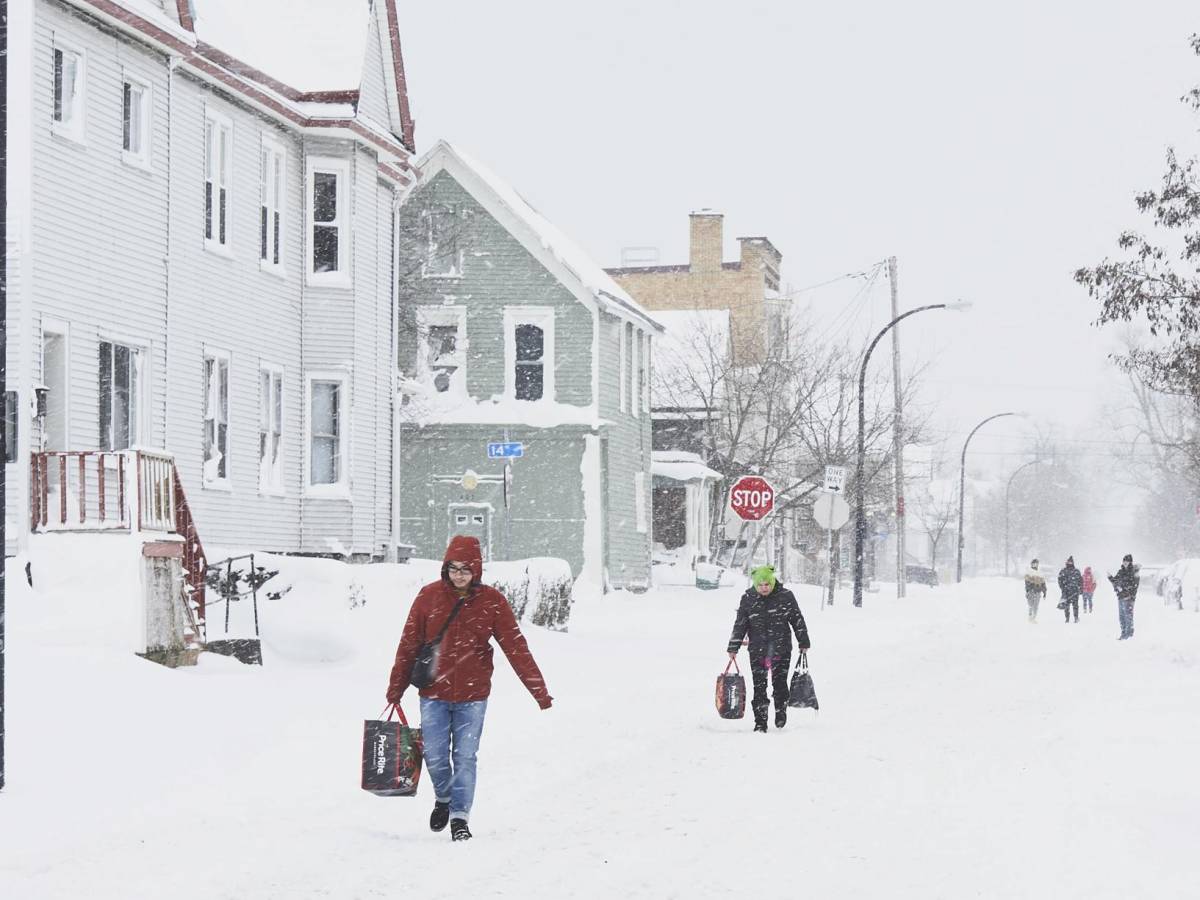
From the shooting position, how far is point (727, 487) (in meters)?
53.8

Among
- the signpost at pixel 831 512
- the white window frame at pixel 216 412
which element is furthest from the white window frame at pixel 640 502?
the white window frame at pixel 216 412

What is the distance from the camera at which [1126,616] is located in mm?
35438

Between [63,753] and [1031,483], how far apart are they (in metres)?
150

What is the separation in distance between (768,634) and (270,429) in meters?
11.8

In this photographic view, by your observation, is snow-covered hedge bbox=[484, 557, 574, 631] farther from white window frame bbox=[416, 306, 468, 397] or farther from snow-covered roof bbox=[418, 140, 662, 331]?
white window frame bbox=[416, 306, 468, 397]

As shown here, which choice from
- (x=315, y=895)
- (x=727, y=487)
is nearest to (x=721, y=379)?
(x=727, y=487)

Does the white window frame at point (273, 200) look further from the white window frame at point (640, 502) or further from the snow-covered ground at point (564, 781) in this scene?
the white window frame at point (640, 502)

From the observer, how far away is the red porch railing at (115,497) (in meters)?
18.2

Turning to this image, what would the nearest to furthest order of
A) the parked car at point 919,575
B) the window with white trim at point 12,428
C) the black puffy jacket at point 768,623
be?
the black puffy jacket at point 768,623 → the window with white trim at point 12,428 → the parked car at point 919,575

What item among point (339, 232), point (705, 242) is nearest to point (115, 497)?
point (339, 232)

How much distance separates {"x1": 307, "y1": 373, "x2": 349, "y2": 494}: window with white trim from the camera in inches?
1094

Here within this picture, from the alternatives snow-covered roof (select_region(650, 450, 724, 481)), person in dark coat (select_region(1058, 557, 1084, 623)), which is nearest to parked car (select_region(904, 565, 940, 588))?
snow-covered roof (select_region(650, 450, 724, 481))

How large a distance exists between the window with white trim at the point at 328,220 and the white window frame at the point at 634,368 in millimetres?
16218

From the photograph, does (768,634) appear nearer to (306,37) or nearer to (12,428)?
(12,428)
